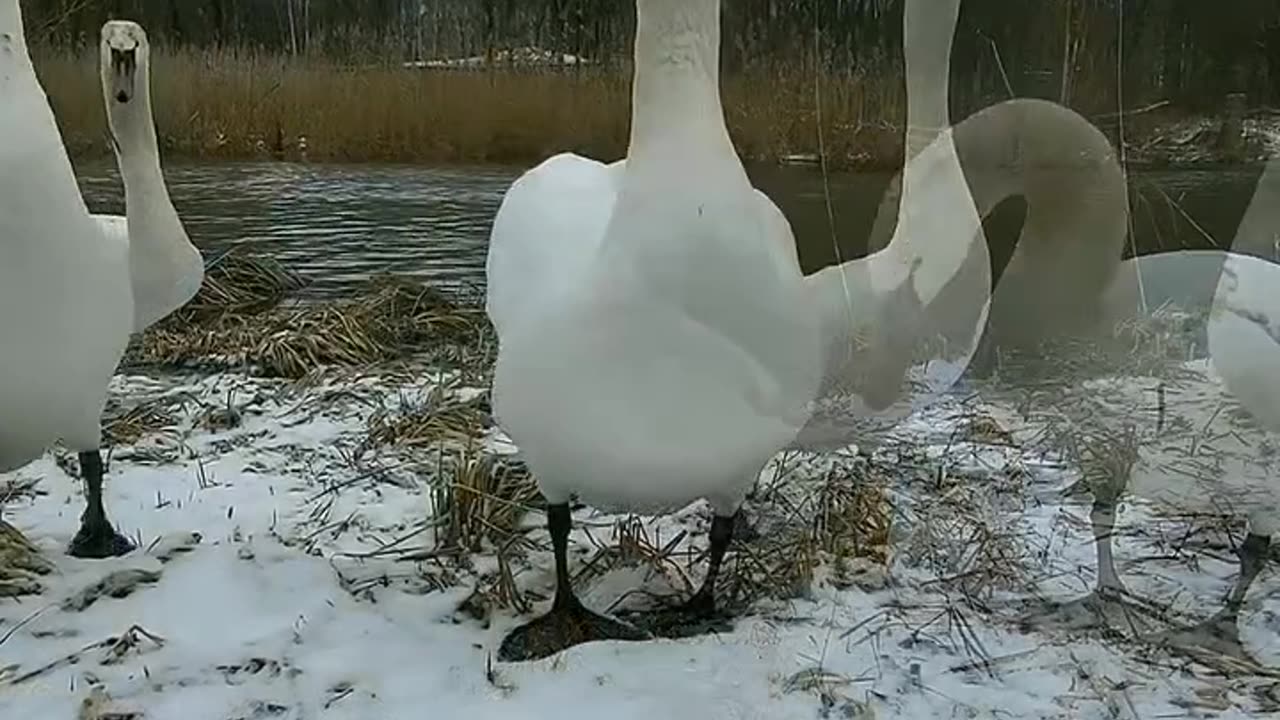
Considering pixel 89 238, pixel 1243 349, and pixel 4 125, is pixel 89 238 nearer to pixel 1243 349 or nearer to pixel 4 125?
pixel 4 125

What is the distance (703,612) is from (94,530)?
53.7 inches

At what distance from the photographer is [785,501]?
3.15 m

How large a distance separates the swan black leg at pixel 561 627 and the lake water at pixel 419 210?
68cm

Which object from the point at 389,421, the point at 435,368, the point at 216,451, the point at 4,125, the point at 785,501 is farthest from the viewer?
the point at 435,368

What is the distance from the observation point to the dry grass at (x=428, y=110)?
248cm

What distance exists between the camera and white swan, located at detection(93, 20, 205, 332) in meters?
2.90

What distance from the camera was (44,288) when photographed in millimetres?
2621

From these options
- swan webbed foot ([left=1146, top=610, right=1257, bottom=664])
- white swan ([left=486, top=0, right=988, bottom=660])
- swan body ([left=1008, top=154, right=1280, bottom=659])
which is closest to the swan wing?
white swan ([left=486, top=0, right=988, bottom=660])

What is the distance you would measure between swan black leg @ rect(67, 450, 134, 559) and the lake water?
28.6 inches

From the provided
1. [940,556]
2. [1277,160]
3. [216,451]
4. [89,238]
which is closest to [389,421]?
[216,451]

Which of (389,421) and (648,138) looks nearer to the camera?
(648,138)

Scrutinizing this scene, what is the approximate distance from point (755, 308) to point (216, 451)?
2.01 m

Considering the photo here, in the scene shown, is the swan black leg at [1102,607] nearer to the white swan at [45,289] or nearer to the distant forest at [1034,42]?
the distant forest at [1034,42]

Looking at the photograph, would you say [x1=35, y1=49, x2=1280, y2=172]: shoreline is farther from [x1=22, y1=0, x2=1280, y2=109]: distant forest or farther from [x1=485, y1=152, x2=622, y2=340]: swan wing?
[x1=485, y1=152, x2=622, y2=340]: swan wing
